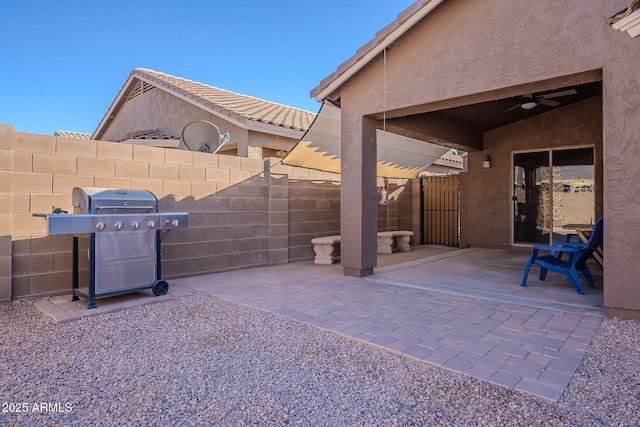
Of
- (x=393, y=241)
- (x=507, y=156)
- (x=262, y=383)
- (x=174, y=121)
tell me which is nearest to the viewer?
(x=262, y=383)

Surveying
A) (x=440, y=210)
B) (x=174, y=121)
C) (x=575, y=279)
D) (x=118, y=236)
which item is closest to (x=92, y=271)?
(x=118, y=236)

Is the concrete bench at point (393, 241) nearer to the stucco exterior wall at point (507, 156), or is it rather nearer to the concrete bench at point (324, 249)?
the stucco exterior wall at point (507, 156)

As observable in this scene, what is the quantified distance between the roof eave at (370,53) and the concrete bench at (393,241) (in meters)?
5.01

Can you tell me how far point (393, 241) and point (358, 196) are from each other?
5.02m

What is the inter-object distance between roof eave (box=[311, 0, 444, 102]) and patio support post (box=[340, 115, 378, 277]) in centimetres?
72

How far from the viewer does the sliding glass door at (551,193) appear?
10.3 metres

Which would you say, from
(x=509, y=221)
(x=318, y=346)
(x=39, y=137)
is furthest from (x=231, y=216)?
(x=509, y=221)

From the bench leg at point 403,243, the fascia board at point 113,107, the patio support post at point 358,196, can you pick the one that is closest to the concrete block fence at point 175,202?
the patio support post at point 358,196

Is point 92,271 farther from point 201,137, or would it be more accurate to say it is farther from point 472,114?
point 472,114

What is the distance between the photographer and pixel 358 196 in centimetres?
727

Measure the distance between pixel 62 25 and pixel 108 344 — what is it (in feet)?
39.5

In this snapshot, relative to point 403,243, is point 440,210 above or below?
above

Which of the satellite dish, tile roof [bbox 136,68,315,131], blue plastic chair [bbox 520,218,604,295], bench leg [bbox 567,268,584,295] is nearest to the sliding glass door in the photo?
blue plastic chair [bbox 520,218,604,295]

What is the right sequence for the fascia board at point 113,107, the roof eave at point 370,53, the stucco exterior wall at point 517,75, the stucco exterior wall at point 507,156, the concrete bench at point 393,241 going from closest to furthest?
the stucco exterior wall at point 517,75 → the roof eave at point 370,53 → the stucco exterior wall at point 507,156 → the concrete bench at point 393,241 → the fascia board at point 113,107
